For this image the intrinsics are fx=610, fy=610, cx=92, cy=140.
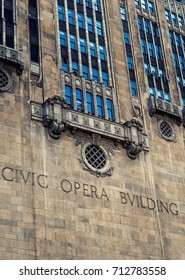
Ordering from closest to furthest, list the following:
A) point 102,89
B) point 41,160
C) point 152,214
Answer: point 41,160, point 152,214, point 102,89

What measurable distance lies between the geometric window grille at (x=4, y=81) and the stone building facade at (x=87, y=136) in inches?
4.0

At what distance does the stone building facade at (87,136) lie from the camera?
166 feet

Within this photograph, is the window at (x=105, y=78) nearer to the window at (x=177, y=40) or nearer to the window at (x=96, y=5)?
the window at (x=96, y=5)

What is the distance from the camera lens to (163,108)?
63.2 m

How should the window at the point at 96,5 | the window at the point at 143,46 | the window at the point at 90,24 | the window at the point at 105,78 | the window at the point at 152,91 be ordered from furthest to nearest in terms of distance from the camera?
the window at the point at 143,46
the window at the point at 96,5
the window at the point at 152,91
the window at the point at 90,24
the window at the point at 105,78

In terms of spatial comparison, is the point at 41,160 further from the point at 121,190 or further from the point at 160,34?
the point at 160,34

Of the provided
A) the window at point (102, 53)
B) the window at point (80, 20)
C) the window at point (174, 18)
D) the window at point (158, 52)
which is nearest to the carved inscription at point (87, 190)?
the window at point (102, 53)

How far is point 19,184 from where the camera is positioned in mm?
50312

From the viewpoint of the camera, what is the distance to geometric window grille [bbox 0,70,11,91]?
178ft

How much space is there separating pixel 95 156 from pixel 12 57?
38.7ft

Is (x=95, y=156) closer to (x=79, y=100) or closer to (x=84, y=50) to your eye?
(x=79, y=100)

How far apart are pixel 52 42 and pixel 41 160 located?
13525mm

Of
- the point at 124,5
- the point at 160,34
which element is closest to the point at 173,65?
the point at 160,34

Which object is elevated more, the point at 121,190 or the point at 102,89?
→ the point at 102,89
